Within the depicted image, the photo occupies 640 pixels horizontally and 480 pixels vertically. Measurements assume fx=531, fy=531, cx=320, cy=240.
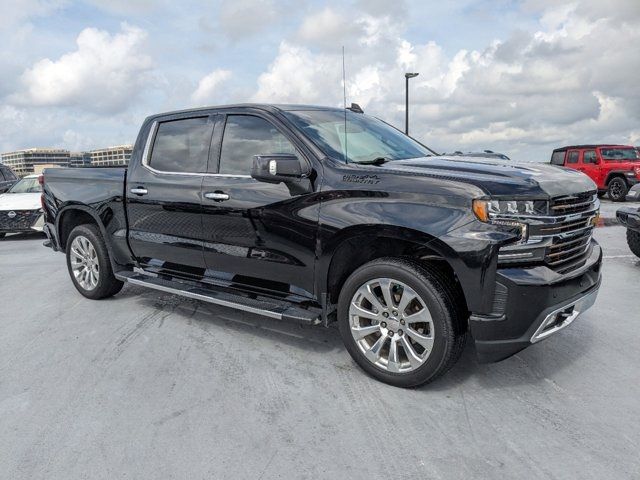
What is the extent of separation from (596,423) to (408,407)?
1.02 meters

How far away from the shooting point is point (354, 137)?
4109 mm

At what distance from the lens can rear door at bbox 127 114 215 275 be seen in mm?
4402

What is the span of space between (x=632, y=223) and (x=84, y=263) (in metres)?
6.38

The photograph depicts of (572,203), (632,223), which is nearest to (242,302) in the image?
(572,203)

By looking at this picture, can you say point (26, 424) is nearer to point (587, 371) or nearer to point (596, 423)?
point (596, 423)

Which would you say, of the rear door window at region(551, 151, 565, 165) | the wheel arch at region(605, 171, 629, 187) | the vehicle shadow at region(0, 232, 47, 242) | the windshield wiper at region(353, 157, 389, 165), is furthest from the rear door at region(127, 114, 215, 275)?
the rear door window at region(551, 151, 565, 165)

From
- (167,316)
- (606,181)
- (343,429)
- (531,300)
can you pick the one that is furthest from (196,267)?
(606,181)

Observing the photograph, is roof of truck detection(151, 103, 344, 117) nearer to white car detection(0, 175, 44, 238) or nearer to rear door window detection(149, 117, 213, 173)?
rear door window detection(149, 117, 213, 173)

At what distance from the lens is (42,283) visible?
6699 mm

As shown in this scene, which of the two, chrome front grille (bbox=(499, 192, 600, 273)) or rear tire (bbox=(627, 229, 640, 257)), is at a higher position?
chrome front grille (bbox=(499, 192, 600, 273))

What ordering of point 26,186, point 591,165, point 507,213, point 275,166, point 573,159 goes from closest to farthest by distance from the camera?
1. point 507,213
2. point 275,166
3. point 26,186
4. point 591,165
5. point 573,159

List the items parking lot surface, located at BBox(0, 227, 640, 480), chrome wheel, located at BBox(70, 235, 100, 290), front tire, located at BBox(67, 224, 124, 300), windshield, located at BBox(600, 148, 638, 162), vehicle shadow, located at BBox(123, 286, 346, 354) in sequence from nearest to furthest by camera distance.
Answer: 1. parking lot surface, located at BBox(0, 227, 640, 480)
2. vehicle shadow, located at BBox(123, 286, 346, 354)
3. front tire, located at BBox(67, 224, 124, 300)
4. chrome wheel, located at BBox(70, 235, 100, 290)
5. windshield, located at BBox(600, 148, 638, 162)

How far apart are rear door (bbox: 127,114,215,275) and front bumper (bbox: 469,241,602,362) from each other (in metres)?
2.39

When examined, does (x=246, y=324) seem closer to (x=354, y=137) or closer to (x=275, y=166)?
(x=275, y=166)
